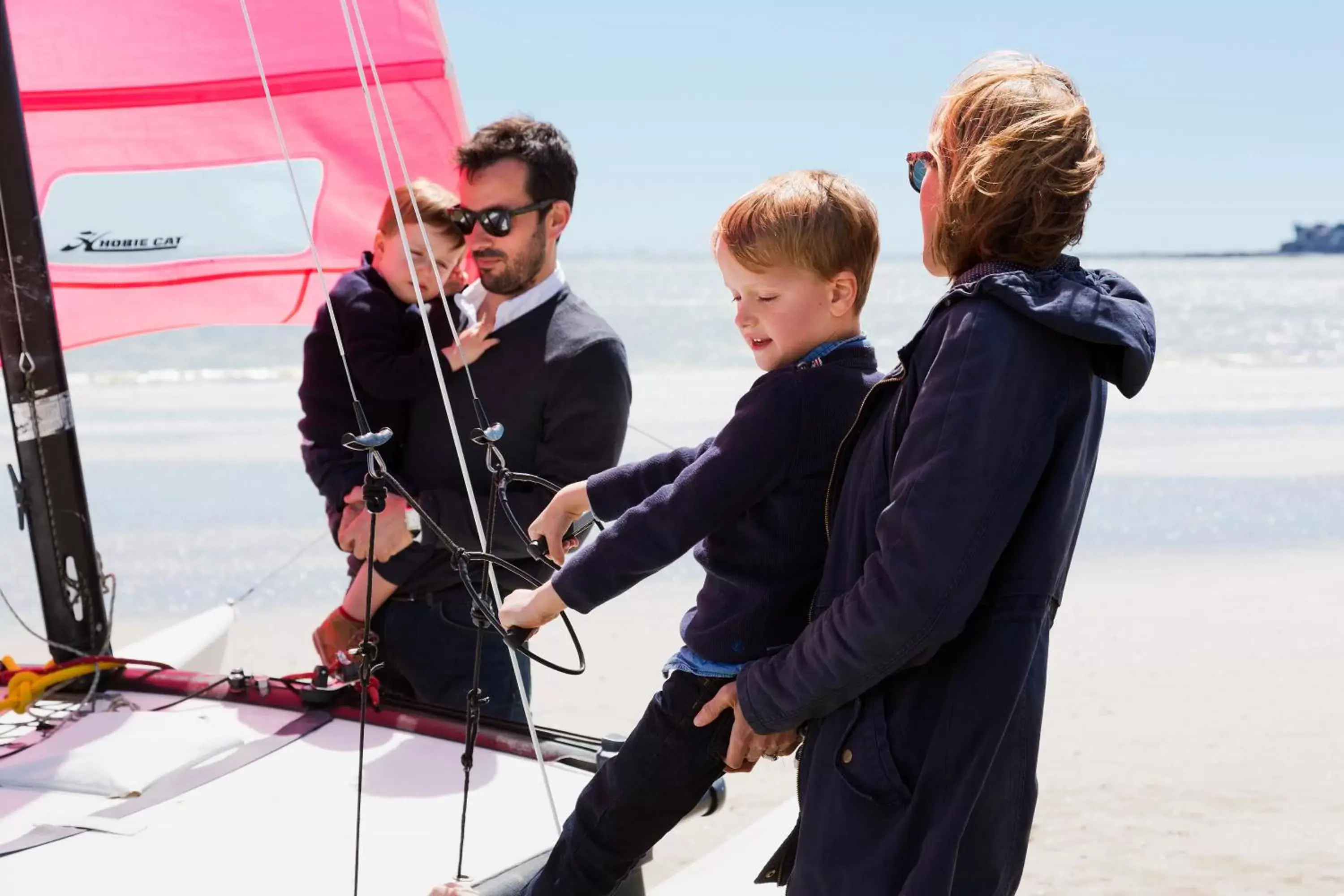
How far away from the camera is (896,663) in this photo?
1.38 meters

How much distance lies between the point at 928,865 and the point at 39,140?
11.9 feet

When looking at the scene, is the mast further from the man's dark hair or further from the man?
the man's dark hair

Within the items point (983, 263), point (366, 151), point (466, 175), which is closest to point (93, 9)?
point (366, 151)

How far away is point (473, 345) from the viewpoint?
109 inches

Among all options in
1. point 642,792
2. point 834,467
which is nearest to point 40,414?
point 642,792

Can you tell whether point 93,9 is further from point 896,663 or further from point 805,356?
point 896,663

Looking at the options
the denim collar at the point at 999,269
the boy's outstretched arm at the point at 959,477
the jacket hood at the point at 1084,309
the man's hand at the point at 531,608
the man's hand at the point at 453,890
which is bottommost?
the man's hand at the point at 453,890

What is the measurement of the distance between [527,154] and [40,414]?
3.98ft

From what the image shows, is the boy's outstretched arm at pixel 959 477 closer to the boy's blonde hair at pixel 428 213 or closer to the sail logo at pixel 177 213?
the boy's blonde hair at pixel 428 213

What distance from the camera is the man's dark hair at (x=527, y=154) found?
279cm

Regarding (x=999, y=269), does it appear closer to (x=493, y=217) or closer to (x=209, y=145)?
(x=493, y=217)

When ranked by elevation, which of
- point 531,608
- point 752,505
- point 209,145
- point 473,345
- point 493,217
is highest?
point 209,145

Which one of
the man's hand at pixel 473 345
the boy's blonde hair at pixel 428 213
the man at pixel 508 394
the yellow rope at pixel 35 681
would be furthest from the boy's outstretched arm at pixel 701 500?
the yellow rope at pixel 35 681

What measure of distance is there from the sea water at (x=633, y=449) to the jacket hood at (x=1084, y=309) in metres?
1.64
